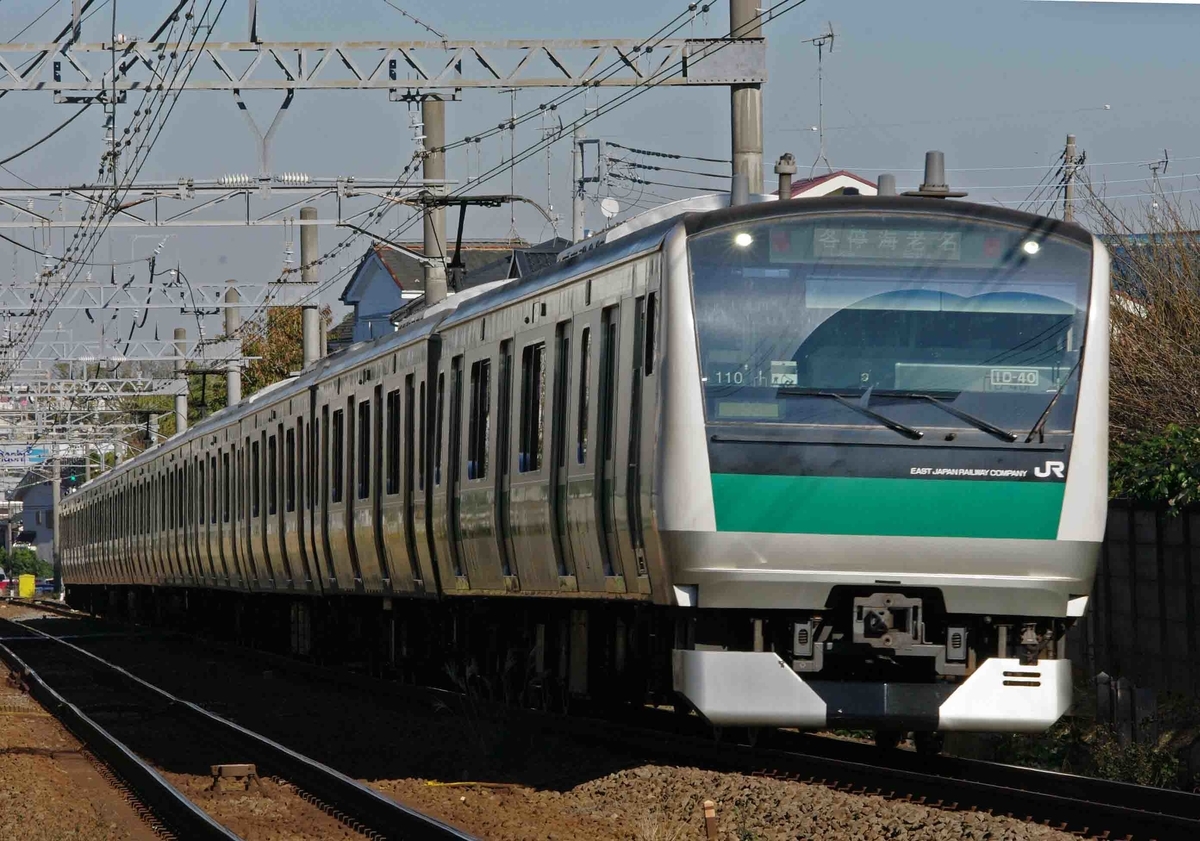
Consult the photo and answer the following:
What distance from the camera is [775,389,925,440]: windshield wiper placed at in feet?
30.9

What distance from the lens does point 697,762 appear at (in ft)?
37.0

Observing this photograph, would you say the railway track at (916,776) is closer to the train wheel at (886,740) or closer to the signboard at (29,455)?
the train wheel at (886,740)

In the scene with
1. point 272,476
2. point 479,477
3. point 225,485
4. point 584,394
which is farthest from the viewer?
point 225,485

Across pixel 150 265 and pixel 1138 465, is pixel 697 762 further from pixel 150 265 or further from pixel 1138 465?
pixel 150 265

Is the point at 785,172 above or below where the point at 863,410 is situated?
above

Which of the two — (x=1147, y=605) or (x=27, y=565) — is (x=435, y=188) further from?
(x=27, y=565)

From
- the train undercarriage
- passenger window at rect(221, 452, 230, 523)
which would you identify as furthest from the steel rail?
passenger window at rect(221, 452, 230, 523)

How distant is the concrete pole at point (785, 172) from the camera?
11.1m

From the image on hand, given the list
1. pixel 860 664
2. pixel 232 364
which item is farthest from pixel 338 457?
pixel 232 364

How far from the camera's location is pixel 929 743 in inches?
438

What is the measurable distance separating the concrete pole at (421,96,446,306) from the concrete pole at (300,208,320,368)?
20.6ft

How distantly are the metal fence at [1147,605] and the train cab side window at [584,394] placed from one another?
4.21 metres

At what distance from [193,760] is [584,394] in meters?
4.52

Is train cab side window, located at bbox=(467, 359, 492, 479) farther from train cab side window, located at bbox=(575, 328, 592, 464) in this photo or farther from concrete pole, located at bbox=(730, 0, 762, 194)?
concrete pole, located at bbox=(730, 0, 762, 194)
